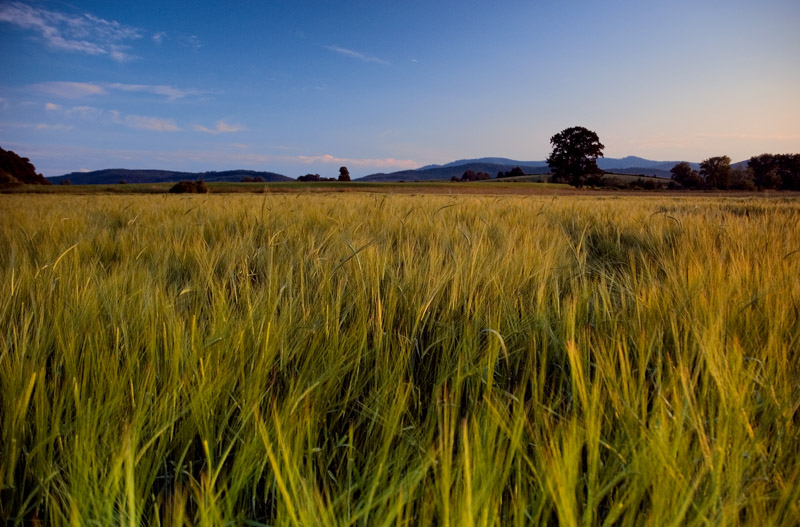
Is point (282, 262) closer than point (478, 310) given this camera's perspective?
No

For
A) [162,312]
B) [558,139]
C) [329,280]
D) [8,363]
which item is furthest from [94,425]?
[558,139]

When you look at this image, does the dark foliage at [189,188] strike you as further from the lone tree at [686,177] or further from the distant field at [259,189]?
the lone tree at [686,177]

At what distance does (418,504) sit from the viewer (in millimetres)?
503

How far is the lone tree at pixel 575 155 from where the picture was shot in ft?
151

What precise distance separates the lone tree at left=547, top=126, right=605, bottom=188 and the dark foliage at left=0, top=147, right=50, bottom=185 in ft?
201

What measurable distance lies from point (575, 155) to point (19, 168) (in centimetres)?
6700

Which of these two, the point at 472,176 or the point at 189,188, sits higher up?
the point at 472,176

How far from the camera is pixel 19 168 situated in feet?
158

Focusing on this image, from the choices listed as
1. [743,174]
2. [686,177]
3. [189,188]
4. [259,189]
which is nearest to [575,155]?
[686,177]

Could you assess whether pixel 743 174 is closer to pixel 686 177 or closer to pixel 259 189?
pixel 686 177

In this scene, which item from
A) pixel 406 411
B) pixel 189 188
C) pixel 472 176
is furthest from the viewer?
pixel 472 176

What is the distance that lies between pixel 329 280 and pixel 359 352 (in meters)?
0.39

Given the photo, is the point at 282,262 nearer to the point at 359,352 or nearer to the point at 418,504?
the point at 359,352

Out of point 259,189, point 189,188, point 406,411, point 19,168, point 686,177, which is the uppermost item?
point 19,168
